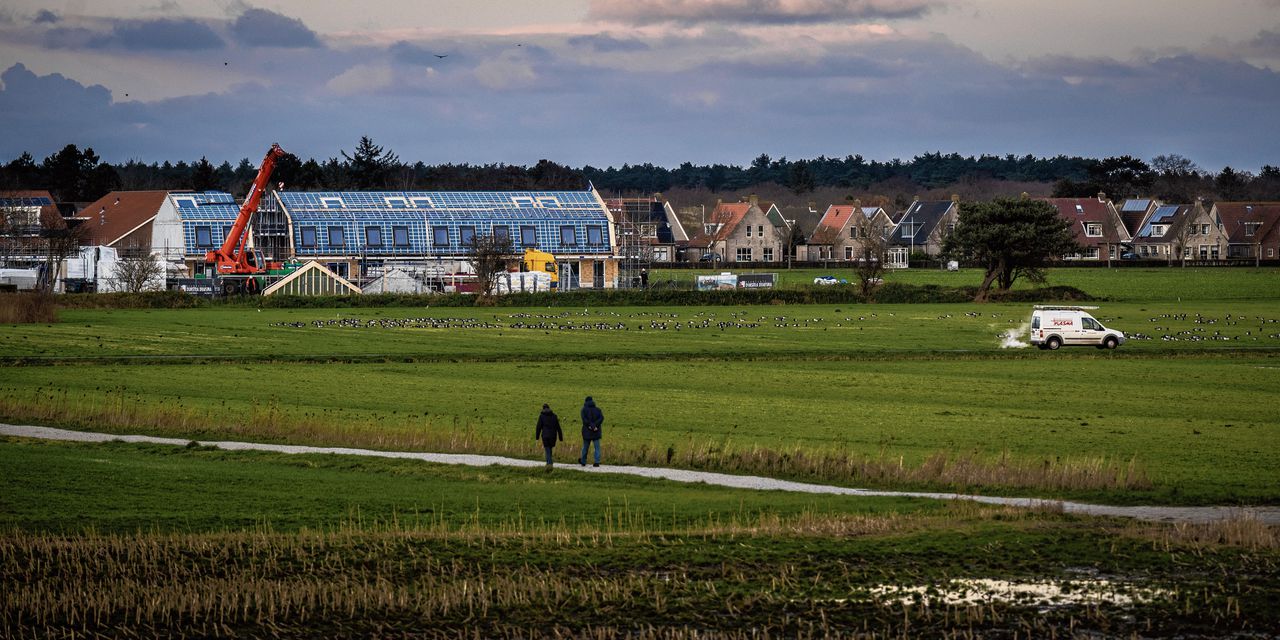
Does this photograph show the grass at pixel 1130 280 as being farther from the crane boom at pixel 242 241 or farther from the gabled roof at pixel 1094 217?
the crane boom at pixel 242 241

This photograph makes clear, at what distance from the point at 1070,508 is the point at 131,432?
87.9ft

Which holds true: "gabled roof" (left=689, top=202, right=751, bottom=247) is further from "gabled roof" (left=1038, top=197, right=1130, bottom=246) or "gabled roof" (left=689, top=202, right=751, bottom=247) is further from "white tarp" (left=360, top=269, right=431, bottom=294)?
"white tarp" (left=360, top=269, right=431, bottom=294)

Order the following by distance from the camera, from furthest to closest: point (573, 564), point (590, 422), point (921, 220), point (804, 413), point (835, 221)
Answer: point (835, 221), point (921, 220), point (804, 413), point (590, 422), point (573, 564)

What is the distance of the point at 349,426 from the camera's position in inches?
1767

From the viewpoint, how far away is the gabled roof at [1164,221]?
18225 centimetres

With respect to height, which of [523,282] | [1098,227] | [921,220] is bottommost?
[523,282]

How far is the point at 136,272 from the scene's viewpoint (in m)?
118

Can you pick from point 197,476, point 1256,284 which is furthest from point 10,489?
point 1256,284

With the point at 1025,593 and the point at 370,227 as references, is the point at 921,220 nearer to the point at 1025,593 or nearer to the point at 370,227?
the point at 370,227

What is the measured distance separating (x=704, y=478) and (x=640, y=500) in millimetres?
3715

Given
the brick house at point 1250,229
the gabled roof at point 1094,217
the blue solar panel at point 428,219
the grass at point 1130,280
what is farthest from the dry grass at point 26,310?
the brick house at point 1250,229

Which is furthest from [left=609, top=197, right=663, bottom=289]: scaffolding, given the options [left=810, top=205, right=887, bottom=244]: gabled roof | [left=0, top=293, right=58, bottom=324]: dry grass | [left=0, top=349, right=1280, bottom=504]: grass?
[left=0, top=349, right=1280, bottom=504]: grass

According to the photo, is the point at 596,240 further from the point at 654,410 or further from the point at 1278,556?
the point at 1278,556

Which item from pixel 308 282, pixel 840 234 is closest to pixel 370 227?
pixel 308 282
